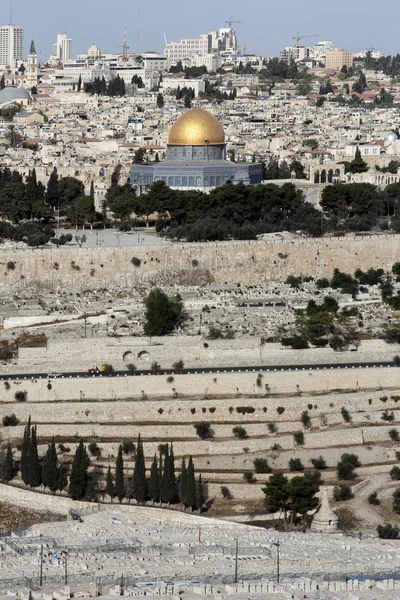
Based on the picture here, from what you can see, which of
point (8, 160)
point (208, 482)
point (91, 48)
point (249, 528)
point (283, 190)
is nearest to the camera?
point (249, 528)

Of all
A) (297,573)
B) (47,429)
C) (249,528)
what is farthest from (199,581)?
(47,429)

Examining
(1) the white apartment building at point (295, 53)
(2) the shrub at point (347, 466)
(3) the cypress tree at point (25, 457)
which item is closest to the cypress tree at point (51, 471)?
(3) the cypress tree at point (25, 457)

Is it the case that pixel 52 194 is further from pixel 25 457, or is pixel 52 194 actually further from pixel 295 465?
pixel 25 457

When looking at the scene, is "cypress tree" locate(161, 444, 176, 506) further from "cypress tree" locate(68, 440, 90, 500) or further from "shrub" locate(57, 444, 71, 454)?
"shrub" locate(57, 444, 71, 454)

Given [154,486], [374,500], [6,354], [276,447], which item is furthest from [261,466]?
[6,354]

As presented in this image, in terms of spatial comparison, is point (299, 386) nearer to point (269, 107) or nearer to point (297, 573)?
point (297, 573)

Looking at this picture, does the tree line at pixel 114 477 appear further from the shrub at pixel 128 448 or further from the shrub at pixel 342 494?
the shrub at pixel 342 494

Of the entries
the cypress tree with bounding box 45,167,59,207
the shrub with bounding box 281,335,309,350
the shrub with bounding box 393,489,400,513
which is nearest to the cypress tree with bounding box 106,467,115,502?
the shrub with bounding box 393,489,400,513
